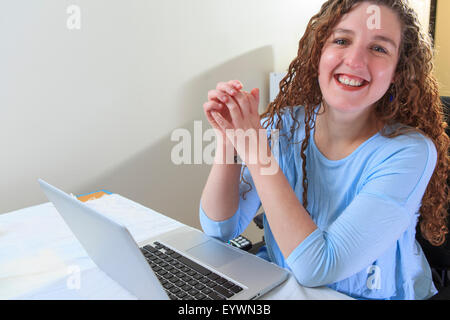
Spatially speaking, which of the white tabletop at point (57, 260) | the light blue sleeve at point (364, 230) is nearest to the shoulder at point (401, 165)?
the light blue sleeve at point (364, 230)

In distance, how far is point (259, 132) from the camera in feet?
Result: 2.47

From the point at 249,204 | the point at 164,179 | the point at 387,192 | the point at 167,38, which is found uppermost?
the point at 167,38

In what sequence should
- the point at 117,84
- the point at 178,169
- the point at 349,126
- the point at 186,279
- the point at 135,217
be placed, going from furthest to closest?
the point at 178,169
the point at 117,84
the point at 135,217
the point at 349,126
the point at 186,279

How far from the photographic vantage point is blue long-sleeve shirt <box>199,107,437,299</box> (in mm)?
690

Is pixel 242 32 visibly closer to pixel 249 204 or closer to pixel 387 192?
pixel 249 204

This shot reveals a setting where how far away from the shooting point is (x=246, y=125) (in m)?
0.76

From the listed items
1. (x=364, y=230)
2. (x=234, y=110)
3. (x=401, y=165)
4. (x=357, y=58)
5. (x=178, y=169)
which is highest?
(x=357, y=58)

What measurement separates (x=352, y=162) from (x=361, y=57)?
24cm

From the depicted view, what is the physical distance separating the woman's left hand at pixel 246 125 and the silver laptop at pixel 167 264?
21cm

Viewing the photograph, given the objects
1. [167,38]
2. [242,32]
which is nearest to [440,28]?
[242,32]

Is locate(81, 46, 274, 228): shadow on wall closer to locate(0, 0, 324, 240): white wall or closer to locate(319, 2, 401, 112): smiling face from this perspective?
locate(0, 0, 324, 240): white wall

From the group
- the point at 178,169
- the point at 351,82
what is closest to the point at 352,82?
the point at 351,82

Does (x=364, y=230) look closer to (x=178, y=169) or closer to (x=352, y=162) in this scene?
(x=352, y=162)
